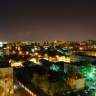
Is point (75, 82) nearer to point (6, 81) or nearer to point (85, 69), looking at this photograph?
point (85, 69)

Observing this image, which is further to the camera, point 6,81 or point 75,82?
point 75,82

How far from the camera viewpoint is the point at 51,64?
17.8 m

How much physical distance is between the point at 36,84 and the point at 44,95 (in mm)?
1565

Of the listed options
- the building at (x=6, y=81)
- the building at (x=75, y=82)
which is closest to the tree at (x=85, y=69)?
the building at (x=75, y=82)

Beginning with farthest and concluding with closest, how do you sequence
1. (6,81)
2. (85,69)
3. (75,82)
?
(85,69)
(75,82)
(6,81)

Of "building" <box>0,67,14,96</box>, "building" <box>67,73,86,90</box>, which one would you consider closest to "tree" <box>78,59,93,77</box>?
"building" <box>67,73,86,90</box>

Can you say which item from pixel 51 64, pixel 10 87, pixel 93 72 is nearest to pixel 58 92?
pixel 10 87

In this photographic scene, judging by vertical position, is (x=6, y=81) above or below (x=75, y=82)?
above

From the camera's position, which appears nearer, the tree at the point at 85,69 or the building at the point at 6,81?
the building at the point at 6,81

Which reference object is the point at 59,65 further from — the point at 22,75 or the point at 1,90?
the point at 1,90

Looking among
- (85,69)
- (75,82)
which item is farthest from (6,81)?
(85,69)

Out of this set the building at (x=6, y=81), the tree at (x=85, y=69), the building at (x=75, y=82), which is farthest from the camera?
the tree at (x=85, y=69)

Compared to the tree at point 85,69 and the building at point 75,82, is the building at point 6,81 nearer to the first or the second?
the building at point 75,82

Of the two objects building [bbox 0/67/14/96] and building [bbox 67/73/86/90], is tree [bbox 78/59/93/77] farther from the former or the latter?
building [bbox 0/67/14/96]
